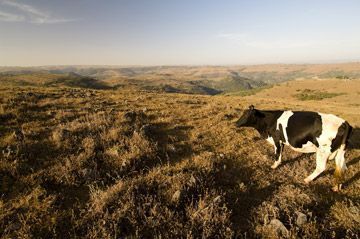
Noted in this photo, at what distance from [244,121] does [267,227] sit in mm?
4661

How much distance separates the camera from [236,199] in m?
5.85

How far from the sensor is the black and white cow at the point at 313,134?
20.9 feet

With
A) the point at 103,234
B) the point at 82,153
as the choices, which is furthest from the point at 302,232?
the point at 82,153

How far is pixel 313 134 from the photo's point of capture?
6695 millimetres

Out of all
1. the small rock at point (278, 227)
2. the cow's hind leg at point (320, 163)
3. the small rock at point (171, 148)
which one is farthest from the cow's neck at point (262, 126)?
the small rock at point (278, 227)

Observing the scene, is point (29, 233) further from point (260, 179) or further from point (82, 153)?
point (260, 179)

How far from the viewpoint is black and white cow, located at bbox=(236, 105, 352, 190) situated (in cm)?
636

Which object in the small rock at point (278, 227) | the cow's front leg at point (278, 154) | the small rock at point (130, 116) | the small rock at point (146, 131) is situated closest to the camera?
the small rock at point (278, 227)

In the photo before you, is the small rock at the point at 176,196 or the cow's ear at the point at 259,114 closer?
the small rock at the point at 176,196

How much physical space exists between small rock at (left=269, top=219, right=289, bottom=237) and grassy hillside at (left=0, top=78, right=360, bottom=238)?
0.7 inches

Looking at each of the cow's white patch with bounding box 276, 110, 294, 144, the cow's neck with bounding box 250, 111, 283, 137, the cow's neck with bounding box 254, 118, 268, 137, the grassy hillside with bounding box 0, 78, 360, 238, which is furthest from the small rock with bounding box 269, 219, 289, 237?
the cow's neck with bounding box 254, 118, 268, 137

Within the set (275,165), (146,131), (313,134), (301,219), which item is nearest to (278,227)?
(301,219)

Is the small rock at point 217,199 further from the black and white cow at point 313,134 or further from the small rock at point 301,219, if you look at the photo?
the black and white cow at point 313,134

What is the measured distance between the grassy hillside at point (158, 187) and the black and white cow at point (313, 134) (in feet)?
1.99
